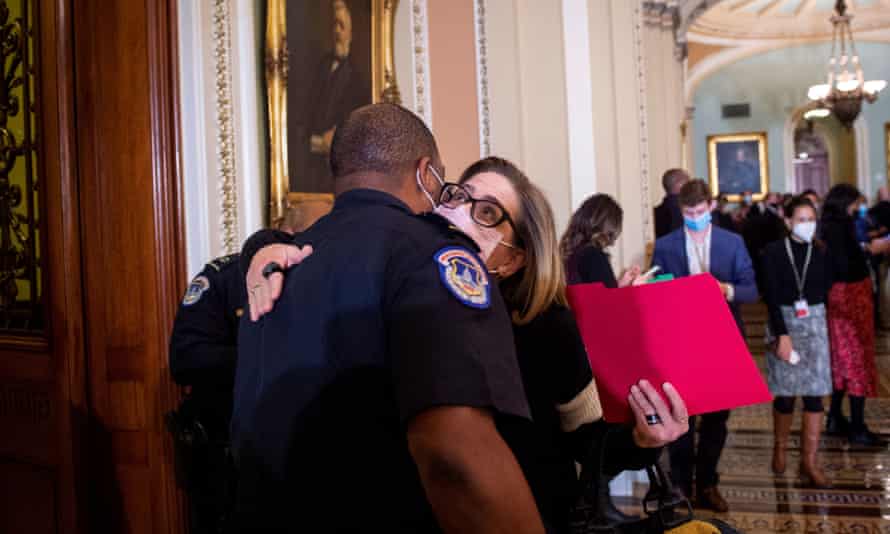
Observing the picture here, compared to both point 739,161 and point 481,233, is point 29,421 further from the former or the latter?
point 739,161

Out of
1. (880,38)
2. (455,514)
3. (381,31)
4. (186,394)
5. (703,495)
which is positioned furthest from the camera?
(880,38)

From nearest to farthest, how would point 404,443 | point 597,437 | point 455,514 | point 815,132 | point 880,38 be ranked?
point 455,514, point 404,443, point 597,437, point 880,38, point 815,132

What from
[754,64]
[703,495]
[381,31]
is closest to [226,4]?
[381,31]

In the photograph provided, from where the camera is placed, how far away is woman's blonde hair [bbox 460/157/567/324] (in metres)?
1.95

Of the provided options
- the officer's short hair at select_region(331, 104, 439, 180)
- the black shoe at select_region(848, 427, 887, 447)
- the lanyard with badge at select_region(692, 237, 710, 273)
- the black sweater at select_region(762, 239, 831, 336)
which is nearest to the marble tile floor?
the black shoe at select_region(848, 427, 887, 447)

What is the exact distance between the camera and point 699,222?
467 cm

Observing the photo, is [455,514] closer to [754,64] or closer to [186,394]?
[186,394]

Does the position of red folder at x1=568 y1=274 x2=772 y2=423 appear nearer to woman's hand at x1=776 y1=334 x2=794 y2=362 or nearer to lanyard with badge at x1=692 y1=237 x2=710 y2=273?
lanyard with badge at x1=692 y1=237 x2=710 y2=273

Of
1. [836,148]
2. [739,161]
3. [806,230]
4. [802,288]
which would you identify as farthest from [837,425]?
[836,148]

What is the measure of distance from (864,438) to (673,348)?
4978mm

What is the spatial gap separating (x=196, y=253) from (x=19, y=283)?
34.6 inches

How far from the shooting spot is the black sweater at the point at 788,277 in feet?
16.0

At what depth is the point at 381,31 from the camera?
14.3ft

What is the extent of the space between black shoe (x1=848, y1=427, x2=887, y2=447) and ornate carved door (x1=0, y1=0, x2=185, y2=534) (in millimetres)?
5067
